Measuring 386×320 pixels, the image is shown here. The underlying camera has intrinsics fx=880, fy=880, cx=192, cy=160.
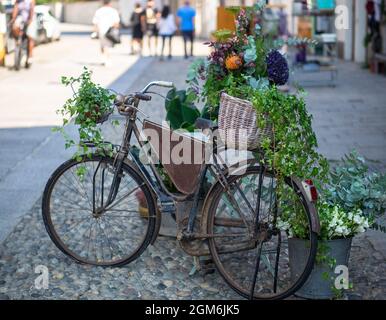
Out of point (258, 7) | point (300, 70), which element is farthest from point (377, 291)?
point (300, 70)

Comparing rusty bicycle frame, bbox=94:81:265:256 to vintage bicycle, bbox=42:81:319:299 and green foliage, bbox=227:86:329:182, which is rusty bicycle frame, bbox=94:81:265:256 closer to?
Answer: vintage bicycle, bbox=42:81:319:299

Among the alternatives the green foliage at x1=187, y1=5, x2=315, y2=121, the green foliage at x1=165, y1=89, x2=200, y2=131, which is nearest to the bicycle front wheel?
the green foliage at x1=165, y1=89, x2=200, y2=131

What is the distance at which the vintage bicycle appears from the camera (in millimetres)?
4656

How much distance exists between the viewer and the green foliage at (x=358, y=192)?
471 centimetres

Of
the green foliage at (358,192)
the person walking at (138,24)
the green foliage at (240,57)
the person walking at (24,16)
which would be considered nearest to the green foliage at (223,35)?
the green foliage at (240,57)

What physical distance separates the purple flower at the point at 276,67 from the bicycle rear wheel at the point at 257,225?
0.56 meters

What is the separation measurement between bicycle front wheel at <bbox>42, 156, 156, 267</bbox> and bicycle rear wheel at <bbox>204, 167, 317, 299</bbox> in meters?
0.49

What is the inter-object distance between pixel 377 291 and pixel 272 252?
0.62 metres

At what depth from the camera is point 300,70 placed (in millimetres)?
18172
